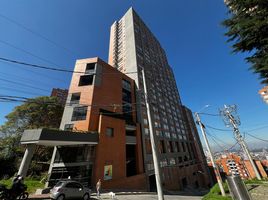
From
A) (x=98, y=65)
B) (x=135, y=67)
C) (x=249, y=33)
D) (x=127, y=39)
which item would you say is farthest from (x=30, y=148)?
(x=127, y=39)

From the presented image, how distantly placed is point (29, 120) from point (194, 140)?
58.0 m

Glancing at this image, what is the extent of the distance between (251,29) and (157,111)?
36.9m

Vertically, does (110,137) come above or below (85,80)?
below

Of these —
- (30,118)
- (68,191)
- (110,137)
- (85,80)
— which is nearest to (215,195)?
(68,191)

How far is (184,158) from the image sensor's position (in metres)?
44.6

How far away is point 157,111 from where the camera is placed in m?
43.2

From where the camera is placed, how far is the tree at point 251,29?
6724mm

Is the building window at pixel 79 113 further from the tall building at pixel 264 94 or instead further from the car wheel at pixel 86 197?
the tall building at pixel 264 94

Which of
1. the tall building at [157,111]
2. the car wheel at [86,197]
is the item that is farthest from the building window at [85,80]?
the car wheel at [86,197]

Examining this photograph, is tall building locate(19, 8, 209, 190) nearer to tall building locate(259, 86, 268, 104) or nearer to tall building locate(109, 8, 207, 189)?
tall building locate(109, 8, 207, 189)

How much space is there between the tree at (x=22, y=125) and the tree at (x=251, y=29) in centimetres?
2273

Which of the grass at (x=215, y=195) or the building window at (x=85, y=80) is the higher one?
the building window at (x=85, y=80)

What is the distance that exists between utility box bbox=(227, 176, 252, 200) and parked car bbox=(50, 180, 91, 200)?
12.7 m

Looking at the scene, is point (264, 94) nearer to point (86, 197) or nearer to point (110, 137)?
point (110, 137)
